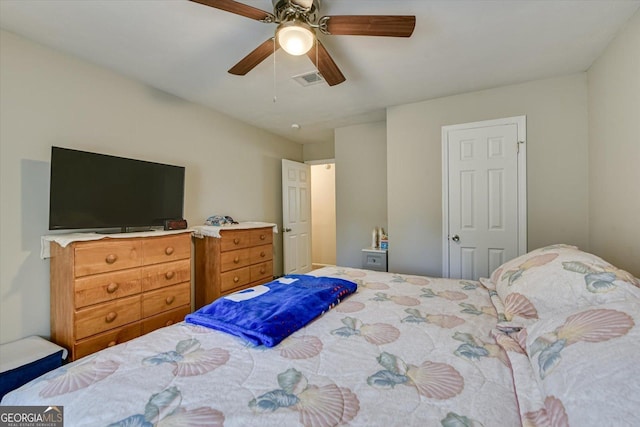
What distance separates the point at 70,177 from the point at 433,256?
3362 mm

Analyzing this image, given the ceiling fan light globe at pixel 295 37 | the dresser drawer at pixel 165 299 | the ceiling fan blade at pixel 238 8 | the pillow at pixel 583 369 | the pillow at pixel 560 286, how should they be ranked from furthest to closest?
the dresser drawer at pixel 165 299 → the ceiling fan light globe at pixel 295 37 → the ceiling fan blade at pixel 238 8 → the pillow at pixel 560 286 → the pillow at pixel 583 369

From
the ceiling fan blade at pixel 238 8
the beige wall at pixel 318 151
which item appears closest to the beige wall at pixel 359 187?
the beige wall at pixel 318 151

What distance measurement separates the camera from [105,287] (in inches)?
77.7

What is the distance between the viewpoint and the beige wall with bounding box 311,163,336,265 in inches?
234

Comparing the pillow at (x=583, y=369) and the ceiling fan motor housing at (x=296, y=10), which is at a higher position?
the ceiling fan motor housing at (x=296, y=10)

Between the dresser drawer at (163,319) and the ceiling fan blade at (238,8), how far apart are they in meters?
2.23

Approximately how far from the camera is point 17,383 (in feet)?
5.19

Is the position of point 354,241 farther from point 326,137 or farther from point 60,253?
point 60,253

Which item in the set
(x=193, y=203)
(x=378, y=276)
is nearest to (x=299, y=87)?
(x=193, y=203)

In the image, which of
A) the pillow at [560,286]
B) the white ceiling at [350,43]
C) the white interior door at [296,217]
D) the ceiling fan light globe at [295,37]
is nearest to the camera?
the pillow at [560,286]

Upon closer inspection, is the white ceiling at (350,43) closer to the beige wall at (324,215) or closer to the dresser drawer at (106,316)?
the dresser drawer at (106,316)

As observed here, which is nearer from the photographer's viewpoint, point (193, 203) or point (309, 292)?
point (309, 292)

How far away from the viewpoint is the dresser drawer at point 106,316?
6.09ft

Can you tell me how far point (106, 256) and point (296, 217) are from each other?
9.69ft
